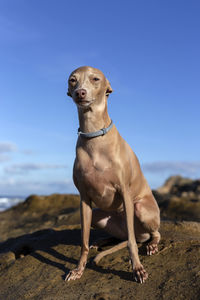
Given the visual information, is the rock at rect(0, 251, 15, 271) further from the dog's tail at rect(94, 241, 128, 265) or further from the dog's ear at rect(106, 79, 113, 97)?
the dog's ear at rect(106, 79, 113, 97)

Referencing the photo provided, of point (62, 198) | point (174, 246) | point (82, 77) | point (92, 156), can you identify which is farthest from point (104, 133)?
point (62, 198)

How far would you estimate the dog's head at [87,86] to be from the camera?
4.06 meters

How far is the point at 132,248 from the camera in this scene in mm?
4203

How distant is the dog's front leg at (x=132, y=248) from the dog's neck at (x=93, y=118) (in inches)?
39.4

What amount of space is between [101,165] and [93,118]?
66 centimetres

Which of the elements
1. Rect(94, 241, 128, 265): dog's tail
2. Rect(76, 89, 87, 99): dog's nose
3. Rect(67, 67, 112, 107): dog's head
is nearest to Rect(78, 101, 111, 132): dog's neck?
Rect(67, 67, 112, 107): dog's head

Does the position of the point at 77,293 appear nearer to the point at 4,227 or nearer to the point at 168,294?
the point at 168,294

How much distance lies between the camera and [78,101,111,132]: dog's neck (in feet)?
14.1

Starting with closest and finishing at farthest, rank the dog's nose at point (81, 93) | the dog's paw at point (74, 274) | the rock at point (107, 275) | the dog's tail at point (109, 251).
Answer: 1. the rock at point (107, 275)
2. the dog's nose at point (81, 93)
3. the dog's paw at point (74, 274)
4. the dog's tail at point (109, 251)

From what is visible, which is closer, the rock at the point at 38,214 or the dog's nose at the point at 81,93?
the dog's nose at the point at 81,93

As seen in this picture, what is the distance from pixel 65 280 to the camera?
4.45 metres

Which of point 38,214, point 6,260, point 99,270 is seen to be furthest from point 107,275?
point 38,214

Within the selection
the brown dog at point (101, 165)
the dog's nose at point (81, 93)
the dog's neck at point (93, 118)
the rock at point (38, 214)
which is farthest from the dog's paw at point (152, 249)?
the rock at point (38, 214)

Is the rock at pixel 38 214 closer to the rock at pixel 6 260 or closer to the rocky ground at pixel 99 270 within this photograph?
the rocky ground at pixel 99 270
